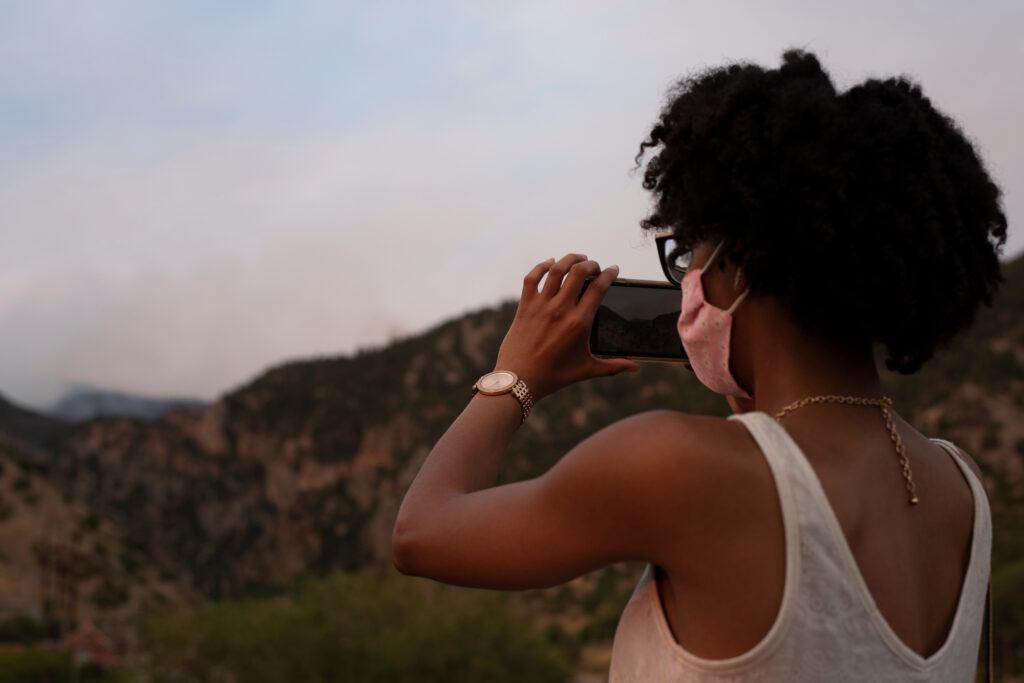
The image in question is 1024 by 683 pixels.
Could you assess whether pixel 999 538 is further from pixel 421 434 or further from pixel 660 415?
pixel 660 415

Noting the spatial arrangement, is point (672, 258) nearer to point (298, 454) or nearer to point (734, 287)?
point (734, 287)

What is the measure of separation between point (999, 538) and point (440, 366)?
36641 mm

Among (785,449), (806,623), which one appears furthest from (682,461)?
(806,623)

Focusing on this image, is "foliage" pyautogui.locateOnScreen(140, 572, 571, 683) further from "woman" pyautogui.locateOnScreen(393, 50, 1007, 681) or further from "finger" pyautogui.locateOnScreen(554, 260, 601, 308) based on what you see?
"woman" pyautogui.locateOnScreen(393, 50, 1007, 681)

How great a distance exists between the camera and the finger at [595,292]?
2141mm

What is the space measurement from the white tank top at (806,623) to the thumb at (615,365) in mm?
520

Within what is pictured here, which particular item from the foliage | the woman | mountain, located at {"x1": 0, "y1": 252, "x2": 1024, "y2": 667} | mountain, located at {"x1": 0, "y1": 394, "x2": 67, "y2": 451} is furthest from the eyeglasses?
mountain, located at {"x1": 0, "y1": 394, "x2": 67, "y2": 451}

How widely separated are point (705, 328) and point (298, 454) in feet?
250

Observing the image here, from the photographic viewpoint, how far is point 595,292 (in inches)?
84.6

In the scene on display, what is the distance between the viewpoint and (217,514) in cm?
7731

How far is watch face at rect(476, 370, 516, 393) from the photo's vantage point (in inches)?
84.0

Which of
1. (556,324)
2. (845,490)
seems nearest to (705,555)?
(845,490)

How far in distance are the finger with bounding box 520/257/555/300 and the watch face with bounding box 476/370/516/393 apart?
0.14 m

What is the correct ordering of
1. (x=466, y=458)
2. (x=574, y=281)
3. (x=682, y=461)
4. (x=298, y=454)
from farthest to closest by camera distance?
(x=298, y=454), (x=574, y=281), (x=466, y=458), (x=682, y=461)
